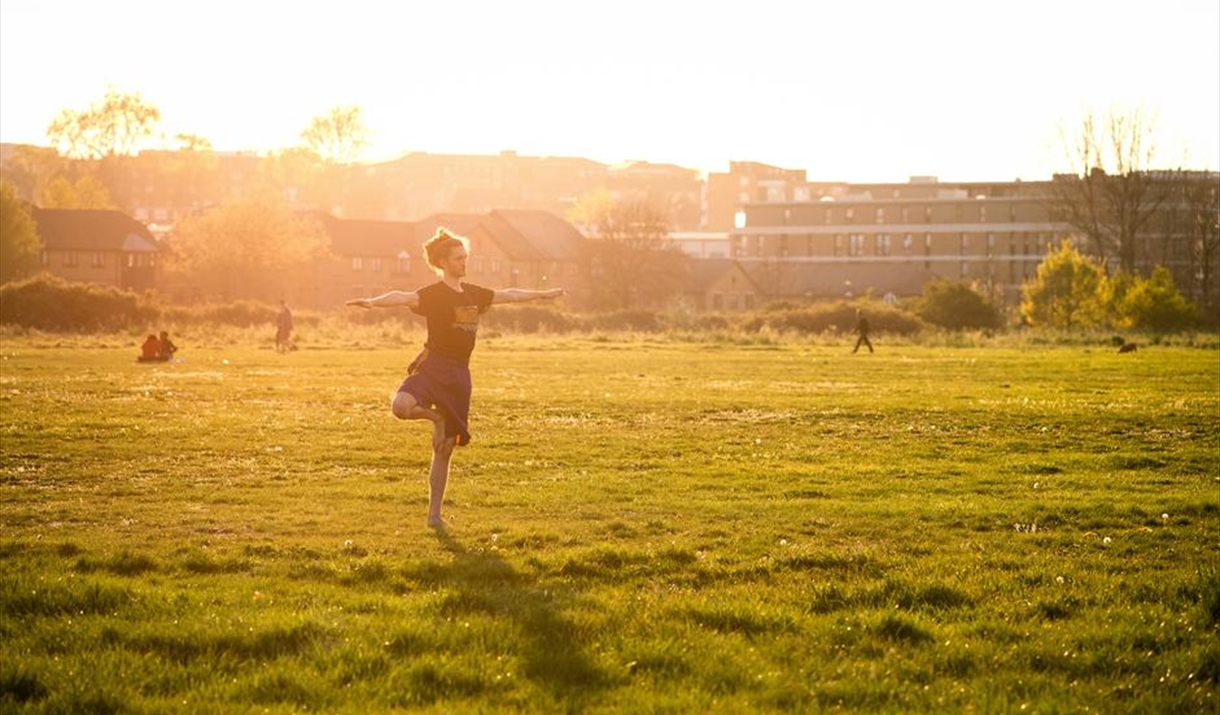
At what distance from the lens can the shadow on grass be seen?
316 inches

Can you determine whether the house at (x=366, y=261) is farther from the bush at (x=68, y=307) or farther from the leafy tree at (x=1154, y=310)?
the leafy tree at (x=1154, y=310)

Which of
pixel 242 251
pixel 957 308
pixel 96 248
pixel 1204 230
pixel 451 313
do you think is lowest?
pixel 957 308

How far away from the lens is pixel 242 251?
373ft

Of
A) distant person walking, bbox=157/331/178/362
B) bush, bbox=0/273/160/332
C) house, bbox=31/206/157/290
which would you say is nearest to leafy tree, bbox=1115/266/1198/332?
bush, bbox=0/273/160/332

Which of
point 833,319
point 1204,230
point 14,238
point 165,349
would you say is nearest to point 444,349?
point 165,349

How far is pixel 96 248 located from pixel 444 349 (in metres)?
121

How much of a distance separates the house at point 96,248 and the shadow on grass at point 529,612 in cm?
12100

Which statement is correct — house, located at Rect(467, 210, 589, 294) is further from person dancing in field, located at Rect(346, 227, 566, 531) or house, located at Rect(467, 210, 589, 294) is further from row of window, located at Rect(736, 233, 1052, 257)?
person dancing in field, located at Rect(346, 227, 566, 531)

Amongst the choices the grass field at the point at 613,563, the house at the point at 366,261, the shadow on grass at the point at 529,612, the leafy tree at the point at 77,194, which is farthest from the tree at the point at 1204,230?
the shadow on grass at the point at 529,612

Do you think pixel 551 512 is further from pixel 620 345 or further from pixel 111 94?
pixel 111 94

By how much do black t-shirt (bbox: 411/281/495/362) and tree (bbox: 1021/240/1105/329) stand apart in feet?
275

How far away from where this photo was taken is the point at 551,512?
15.4 m

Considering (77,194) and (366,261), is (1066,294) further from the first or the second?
(77,194)

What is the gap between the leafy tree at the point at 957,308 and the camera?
319 feet
